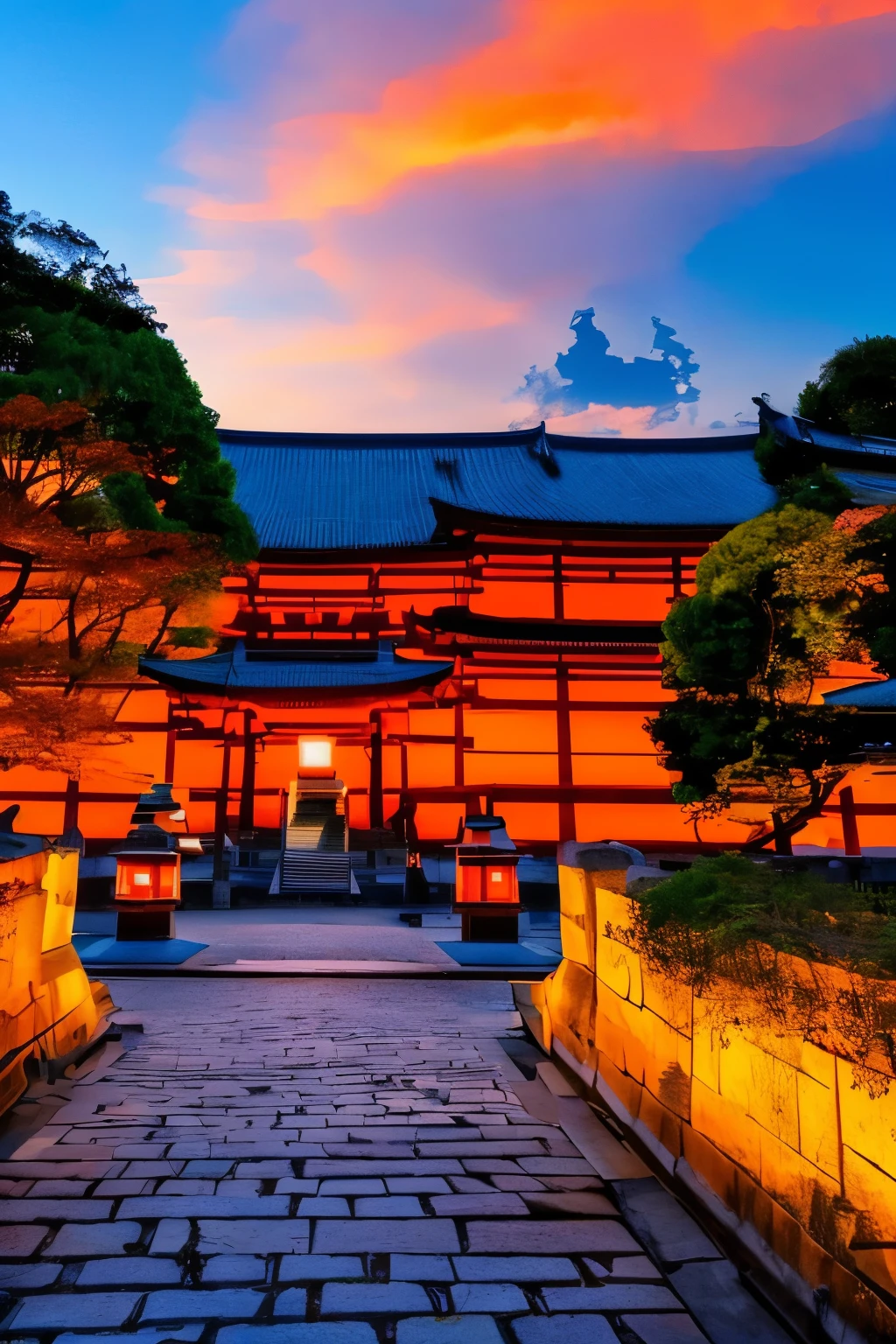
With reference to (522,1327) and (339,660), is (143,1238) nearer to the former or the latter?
(522,1327)

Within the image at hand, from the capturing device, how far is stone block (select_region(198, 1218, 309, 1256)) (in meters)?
3.45

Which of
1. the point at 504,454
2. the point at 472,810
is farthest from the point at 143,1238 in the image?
the point at 504,454

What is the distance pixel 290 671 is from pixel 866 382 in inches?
674

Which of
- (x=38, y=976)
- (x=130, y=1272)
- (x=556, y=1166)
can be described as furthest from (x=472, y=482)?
(x=130, y=1272)

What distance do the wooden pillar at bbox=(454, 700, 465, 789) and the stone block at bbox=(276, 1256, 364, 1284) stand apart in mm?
19380

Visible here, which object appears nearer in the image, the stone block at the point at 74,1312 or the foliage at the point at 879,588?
the stone block at the point at 74,1312

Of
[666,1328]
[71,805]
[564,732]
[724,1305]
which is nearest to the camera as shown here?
[666,1328]

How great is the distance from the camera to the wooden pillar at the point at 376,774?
21922 mm

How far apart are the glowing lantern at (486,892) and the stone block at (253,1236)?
8.87 m

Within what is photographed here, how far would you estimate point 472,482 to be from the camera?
28031 millimetres

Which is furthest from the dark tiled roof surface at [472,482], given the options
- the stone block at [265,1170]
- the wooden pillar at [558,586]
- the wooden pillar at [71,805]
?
the stone block at [265,1170]

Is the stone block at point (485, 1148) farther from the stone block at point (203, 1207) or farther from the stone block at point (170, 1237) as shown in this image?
the stone block at point (170, 1237)

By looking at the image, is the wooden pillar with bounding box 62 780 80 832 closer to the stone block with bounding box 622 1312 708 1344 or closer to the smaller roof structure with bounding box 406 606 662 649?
the smaller roof structure with bounding box 406 606 662 649

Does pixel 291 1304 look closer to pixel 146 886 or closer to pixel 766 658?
pixel 766 658
